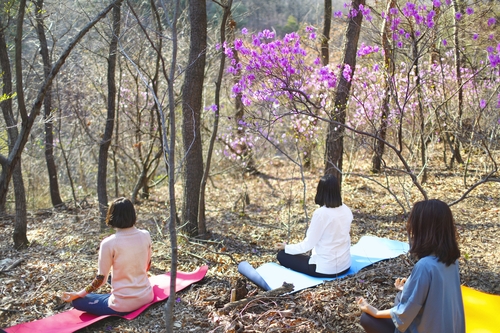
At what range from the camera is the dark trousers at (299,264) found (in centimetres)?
394

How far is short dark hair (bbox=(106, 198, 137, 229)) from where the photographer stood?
125 inches

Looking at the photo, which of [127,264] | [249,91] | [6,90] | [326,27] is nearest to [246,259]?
[127,264]

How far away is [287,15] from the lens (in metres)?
24.8

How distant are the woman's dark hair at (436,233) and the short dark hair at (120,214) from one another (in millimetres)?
1962

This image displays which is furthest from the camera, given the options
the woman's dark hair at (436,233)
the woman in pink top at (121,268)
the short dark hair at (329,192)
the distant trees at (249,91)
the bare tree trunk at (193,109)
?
the bare tree trunk at (193,109)

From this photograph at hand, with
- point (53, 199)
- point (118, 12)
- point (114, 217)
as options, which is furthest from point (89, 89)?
point (114, 217)

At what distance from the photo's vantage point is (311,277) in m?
3.92

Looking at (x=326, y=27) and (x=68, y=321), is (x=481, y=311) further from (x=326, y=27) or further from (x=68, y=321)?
(x=326, y=27)

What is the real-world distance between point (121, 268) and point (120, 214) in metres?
0.42

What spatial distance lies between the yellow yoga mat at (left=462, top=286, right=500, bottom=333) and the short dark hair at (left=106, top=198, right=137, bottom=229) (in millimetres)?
2375

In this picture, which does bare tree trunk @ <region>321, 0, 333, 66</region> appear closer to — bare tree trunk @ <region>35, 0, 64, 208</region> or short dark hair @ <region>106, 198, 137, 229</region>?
bare tree trunk @ <region>35, 0, 64, 208</region>

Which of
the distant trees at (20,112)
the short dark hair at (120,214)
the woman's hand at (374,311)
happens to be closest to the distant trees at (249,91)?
the distant trees at (20,112)

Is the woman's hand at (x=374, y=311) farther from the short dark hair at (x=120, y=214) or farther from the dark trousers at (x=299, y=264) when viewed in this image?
the short dark hair at (x=120, y=214)

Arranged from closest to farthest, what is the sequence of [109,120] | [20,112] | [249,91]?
[20,112], [249,91], [109,120]
